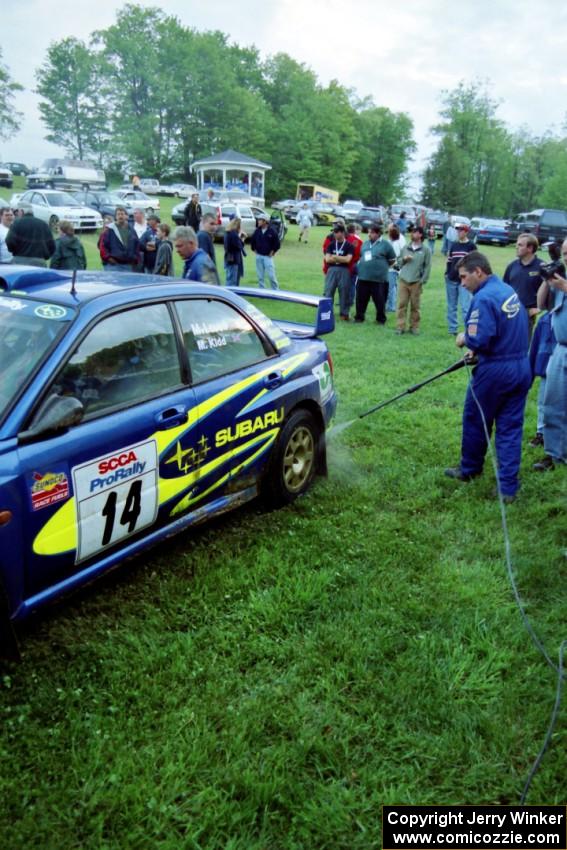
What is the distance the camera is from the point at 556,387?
5.10 metres

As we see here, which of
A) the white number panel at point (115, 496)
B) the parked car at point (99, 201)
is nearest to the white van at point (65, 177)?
the parked car at point (99, 201)

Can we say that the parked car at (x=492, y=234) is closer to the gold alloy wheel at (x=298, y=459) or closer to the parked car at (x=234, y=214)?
the parked car at (x=234, y=214)

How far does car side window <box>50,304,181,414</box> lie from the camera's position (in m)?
2.88

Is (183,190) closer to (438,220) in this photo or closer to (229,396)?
(438,220)

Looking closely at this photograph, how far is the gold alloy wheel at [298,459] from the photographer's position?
14.2 ft

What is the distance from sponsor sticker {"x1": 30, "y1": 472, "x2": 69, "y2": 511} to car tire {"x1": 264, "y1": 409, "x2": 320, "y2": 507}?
5.58 ft

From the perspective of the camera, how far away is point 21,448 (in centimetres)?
252

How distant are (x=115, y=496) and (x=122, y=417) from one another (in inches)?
14.7

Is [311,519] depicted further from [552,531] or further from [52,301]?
[52,301]

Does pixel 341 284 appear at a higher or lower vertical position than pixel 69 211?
lower

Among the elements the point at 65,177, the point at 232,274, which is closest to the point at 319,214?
the point at 65,177

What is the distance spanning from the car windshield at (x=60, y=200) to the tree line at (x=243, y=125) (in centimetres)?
3952

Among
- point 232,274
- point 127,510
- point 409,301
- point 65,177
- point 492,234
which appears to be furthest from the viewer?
point 65,177

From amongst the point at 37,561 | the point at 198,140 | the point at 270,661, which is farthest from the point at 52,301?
the point at 198,140
